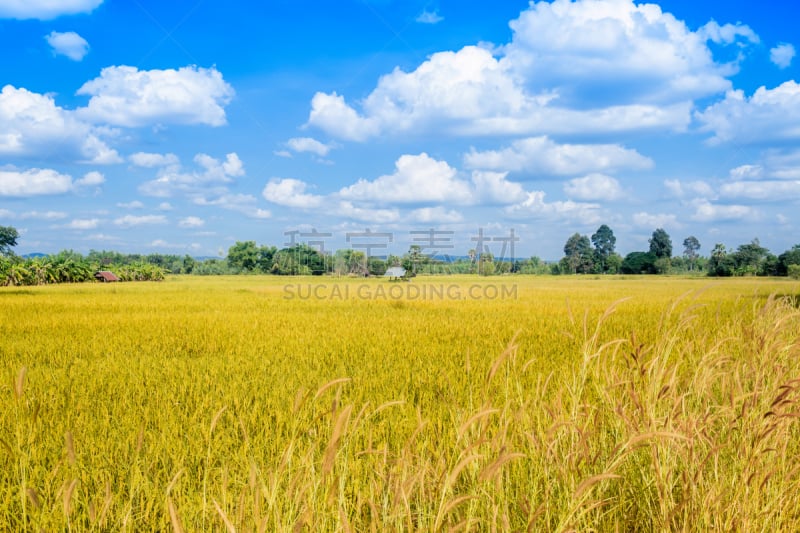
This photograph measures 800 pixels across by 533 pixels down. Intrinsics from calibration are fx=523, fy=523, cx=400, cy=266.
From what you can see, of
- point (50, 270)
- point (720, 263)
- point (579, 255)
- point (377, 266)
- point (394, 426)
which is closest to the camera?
point (394, 426)

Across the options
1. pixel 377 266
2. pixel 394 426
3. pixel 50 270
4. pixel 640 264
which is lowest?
pixel 394 426

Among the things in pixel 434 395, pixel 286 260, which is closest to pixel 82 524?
pixel 434 395

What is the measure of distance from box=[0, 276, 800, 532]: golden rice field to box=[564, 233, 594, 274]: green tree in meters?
85.0

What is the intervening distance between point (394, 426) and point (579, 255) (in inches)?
3800

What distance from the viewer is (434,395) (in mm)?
4898

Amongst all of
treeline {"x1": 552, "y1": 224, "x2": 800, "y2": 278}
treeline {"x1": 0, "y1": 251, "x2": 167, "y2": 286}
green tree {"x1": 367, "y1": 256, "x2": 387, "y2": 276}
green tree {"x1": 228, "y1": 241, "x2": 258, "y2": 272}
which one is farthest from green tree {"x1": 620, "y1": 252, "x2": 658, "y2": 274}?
treeline {"x1": 0, "y1": 251, "x2": 167, "y2": 286}

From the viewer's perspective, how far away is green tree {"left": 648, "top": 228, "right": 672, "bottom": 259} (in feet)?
300

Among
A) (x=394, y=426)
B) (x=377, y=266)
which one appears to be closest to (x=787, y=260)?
(x=377, y=266)

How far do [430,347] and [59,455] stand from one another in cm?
500

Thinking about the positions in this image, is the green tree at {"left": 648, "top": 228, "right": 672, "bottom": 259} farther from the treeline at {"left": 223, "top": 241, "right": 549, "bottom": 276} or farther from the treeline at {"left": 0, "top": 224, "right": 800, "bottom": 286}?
the treeline at {"left": 223, "top": 241, "right": 549, "bottom": 276}

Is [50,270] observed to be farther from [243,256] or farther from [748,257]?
[748,257]

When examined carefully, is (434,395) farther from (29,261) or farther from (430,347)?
(29,261)

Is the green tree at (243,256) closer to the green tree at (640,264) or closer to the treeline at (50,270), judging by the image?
the treeline at (50,270)

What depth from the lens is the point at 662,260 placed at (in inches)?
3100
